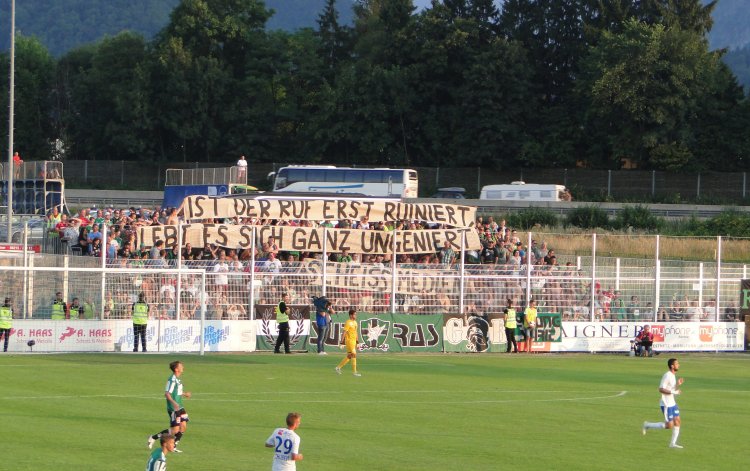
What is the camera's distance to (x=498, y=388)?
29.5m

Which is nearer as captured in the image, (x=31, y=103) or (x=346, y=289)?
(x=346, y=289)

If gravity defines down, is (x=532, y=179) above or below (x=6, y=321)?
above

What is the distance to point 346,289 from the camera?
3888 cm

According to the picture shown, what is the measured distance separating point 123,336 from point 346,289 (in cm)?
728

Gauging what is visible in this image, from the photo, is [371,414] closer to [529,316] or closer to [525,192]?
[529,316]

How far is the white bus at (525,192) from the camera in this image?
78.2 metres

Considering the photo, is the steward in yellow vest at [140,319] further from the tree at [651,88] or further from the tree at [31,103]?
the tree at [31,103]

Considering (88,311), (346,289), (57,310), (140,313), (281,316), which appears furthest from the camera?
(346,289)

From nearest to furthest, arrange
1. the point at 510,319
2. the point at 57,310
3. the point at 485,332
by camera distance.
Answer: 1. the point at 57,310
2. the point at 510,319
3. the point at 485,332

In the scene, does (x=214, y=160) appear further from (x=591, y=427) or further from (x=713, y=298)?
(x=591, y=427)

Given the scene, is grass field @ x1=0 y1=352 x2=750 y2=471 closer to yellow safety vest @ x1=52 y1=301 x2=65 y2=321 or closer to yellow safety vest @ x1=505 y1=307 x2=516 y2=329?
yellow safety vest @ x1=52 y1=301 x2=65 y2=321

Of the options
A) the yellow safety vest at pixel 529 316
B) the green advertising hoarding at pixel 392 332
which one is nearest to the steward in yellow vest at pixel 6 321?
the green advertising hoarding at pixel 392 332

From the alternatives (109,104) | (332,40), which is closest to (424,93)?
(332,40)

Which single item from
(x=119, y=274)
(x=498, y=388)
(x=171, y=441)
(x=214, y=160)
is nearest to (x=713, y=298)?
(x=498, y=388)
